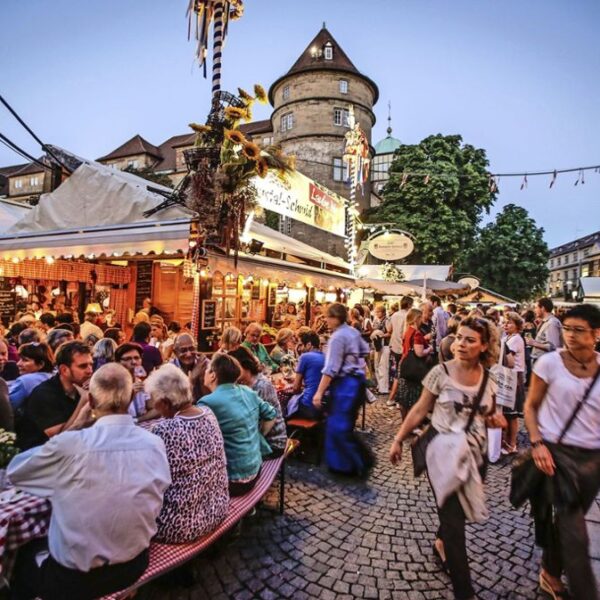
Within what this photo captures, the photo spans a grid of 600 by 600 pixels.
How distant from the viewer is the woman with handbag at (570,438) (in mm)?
2256

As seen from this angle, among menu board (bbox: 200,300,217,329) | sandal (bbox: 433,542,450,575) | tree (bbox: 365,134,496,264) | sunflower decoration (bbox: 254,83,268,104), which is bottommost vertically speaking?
sandal (bbox: 433,542,450,575)

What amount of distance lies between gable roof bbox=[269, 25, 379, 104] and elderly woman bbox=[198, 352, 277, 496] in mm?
33195

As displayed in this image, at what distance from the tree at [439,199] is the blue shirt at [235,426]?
24412 mm

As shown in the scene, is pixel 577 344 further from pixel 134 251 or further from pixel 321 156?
pixel 321 156

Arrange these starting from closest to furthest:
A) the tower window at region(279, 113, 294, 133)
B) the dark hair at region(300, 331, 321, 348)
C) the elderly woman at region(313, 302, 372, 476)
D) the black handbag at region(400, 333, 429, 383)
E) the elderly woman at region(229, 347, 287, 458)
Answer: the elderly woman at region(229, 347, 287, 458)
the elderly woman at region(313, 302, 372, 476)
the black handbag at region(400, 333, 429, 383)
the dark hair at region(300, 331, 321, 348)
the tower window at region(279, 113, 294, 133)

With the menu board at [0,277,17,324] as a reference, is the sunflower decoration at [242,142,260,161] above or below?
above

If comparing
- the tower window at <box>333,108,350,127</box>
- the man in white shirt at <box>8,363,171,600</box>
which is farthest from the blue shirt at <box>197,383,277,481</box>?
the tower window at <box>333,108,350,127</box>

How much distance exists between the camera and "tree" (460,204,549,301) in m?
33.4

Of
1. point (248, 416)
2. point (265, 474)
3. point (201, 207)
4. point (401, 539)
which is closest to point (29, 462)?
point (248, 416)

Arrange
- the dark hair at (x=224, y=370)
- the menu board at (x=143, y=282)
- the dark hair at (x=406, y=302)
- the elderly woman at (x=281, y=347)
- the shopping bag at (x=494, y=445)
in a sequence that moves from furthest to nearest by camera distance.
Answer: the menu board at (x=143, y=282) → the dark hair at (x=406, y=302) → the elderly woman at (x=281, y=347) → the shopping bag at (x=494, y=445) → the dark hair at (x=224, y=370)

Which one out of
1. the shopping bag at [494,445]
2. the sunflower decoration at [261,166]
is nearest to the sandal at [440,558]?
the shopping bag at [494,445]

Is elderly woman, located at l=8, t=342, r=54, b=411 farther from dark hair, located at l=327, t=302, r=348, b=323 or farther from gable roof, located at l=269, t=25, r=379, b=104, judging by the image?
gable roof, located at l=269, t=25, r=379, b=104

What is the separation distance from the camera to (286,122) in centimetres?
3180

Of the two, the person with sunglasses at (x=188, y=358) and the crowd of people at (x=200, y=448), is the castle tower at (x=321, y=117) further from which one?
the crowd of people at (x=200, y=448)
